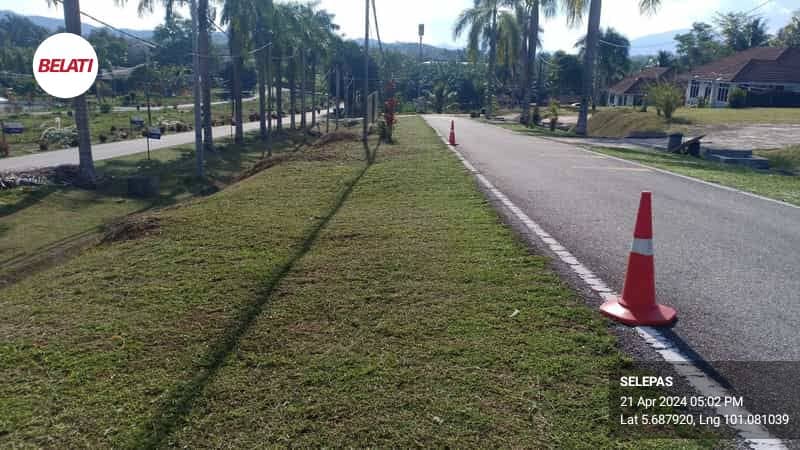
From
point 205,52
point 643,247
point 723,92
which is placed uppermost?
point 205,52

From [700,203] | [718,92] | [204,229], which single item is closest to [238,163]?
[204,229]

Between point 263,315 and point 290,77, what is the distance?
133 feet

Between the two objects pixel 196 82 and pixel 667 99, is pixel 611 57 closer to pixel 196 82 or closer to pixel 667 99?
pixel 667 99

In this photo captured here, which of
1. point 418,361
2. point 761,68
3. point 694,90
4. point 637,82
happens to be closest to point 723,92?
point 761,68

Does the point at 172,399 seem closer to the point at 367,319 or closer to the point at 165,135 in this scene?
the point at 367,319

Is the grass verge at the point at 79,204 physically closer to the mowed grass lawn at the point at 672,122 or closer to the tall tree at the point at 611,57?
the mowed grass lawn at the point at 672,122

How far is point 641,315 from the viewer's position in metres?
3.98

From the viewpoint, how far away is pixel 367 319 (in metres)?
4.06

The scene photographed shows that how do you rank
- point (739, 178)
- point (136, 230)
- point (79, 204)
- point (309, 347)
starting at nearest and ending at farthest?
point (309, 347) → point (136, 230) → point (739, 178) → point (79, 204)

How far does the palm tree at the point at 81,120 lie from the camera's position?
14836 mm

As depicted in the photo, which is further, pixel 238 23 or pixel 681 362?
pixel 238 23

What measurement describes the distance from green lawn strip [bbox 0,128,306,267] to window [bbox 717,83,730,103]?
4099 centimetres

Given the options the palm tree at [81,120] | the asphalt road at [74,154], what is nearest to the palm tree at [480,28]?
the asphalt road at [74,154]

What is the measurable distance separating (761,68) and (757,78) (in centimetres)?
154
